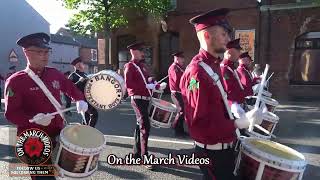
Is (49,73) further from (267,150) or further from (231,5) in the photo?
(231,5)

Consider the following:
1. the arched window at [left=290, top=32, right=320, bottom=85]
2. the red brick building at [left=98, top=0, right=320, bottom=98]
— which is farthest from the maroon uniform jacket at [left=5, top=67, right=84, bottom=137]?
the arched window at [left=290, top=32, right=320, bottom=85]

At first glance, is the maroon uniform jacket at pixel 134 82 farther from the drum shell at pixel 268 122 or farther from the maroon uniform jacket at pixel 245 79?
the drum shell at pixel 268 122

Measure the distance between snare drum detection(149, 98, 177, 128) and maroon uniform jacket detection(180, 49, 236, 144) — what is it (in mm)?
3730

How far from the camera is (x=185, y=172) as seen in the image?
6.39 metres

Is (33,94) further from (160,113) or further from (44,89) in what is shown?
(160,113)

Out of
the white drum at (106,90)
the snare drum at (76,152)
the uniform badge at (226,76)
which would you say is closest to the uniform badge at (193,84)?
the snare drum at (76,152)

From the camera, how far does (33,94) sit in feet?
13.6

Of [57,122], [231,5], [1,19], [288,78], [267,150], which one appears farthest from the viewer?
[1,19]

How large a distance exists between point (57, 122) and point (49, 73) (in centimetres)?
51

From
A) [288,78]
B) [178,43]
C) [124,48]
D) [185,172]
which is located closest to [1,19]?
[124,48]

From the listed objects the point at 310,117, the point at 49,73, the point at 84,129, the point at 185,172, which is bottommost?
the point at 310,117

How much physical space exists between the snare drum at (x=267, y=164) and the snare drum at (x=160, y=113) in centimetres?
378

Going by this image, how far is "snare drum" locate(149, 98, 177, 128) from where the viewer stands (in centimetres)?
720

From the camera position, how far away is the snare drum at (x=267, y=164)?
328cm
